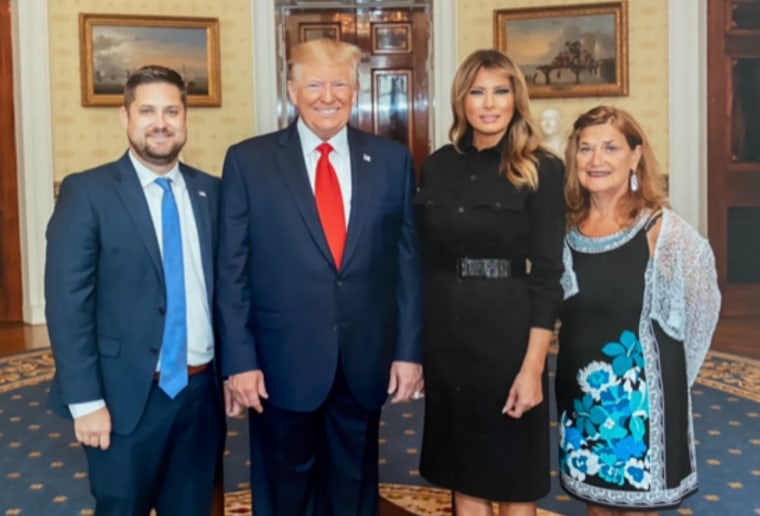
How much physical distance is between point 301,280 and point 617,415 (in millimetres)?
1007

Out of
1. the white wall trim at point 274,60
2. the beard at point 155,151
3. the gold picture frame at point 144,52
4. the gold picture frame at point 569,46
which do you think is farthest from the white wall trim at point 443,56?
the beard at point 155,151

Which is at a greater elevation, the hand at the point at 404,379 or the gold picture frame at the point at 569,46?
the gold picture frame at the point at 569,46

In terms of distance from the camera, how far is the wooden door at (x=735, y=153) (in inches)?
310

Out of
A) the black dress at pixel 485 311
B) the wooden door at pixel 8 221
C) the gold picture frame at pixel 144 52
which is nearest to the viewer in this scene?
the black dress at pixel 485 311

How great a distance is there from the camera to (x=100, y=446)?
2.33 meters

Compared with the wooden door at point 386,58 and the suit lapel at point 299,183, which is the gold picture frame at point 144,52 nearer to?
the wooden door at point 386,58

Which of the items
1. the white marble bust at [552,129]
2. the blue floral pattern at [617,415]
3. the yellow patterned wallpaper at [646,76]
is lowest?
the blue floral pattern at [617,415]

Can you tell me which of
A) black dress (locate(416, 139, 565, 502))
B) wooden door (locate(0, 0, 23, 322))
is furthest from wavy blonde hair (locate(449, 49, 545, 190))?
wooden door (locate(0, 0, 23, 322))

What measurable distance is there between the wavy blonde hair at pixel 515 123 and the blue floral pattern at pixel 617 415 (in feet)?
1.80

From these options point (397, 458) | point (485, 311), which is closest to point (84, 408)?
point (485, 311)

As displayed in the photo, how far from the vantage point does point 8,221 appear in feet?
27.4

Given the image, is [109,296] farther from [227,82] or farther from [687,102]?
[687,102]

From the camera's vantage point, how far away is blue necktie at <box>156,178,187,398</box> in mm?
2369

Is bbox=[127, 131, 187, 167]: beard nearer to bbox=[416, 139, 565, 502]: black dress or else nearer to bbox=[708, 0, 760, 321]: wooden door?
bbox=[416, 139, 565, 502]: black dress
